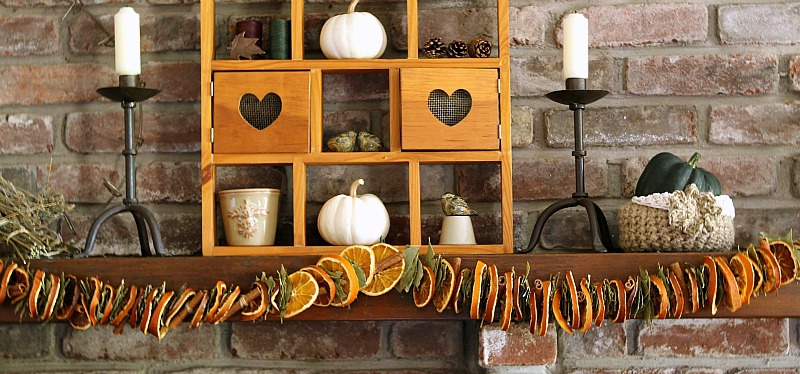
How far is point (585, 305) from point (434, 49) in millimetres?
451

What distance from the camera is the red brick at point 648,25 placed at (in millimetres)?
1437

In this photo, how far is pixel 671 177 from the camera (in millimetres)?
1257

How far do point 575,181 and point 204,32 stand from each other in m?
0.62

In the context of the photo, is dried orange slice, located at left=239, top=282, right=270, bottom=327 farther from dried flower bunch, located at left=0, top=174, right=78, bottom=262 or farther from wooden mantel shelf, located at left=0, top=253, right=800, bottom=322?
dried flower bunch, located at left=0, top=174, right=78, bottom=262

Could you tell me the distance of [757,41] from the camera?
1.43 meters

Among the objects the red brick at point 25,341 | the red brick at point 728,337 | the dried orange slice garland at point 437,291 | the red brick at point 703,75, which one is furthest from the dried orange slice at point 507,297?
the red brick at point 25,341

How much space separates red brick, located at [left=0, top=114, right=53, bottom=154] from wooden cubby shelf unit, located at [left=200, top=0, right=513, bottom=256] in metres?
0.33

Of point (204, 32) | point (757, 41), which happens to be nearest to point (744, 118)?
point (757, 41)

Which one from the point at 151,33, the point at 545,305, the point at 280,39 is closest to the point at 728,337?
the point at 545,305

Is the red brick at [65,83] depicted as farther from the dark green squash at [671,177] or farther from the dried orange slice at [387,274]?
the dark green squash at [671,177]

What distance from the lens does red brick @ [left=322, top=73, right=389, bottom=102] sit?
1438 mm

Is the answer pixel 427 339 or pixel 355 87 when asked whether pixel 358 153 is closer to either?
pixel 355 87

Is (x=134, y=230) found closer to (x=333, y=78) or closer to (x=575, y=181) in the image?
(x=333, y=78)

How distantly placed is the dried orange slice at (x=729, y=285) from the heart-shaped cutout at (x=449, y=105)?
1.37 ft
